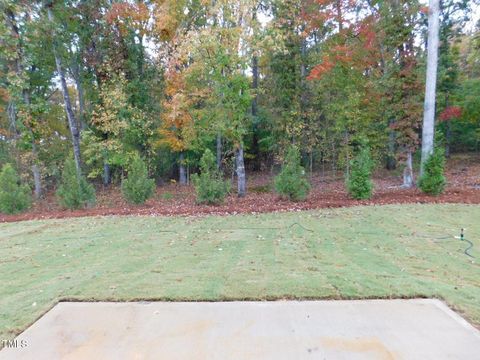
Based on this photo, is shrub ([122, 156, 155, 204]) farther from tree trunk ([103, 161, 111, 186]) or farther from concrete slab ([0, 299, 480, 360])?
tree trunk ([103, 161, 111, 186])

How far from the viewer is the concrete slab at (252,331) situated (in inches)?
78.5

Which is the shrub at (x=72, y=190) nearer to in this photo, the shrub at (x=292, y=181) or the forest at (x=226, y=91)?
the forest at (x=226, y=91)

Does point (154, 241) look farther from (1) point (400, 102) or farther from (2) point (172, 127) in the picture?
(2) point (172, 127)

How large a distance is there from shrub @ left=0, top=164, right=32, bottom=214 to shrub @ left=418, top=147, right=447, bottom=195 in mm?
11651

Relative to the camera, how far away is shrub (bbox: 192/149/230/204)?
28.0ft

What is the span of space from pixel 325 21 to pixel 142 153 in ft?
33.7

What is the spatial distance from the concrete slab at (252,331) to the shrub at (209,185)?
19.4ft

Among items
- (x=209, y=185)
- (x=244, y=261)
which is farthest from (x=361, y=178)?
(x=244, y=261)

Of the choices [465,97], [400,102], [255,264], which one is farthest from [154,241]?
[465,97]

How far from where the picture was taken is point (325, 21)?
1363 cm

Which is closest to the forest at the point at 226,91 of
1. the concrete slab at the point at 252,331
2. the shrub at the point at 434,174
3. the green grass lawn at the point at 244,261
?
the shrub at the point at 434,174

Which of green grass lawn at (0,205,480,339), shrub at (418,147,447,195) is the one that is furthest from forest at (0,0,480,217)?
green grass lawn at (0,205,480,339)

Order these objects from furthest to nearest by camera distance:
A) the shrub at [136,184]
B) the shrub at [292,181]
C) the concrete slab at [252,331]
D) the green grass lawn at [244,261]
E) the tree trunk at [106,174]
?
the tree trunk at [106,174], the shrub at [136,184], the shrub at [292,181], the green grass lawn at [244,261], the concrete slab at [252,331]

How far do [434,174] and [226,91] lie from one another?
629 cm
